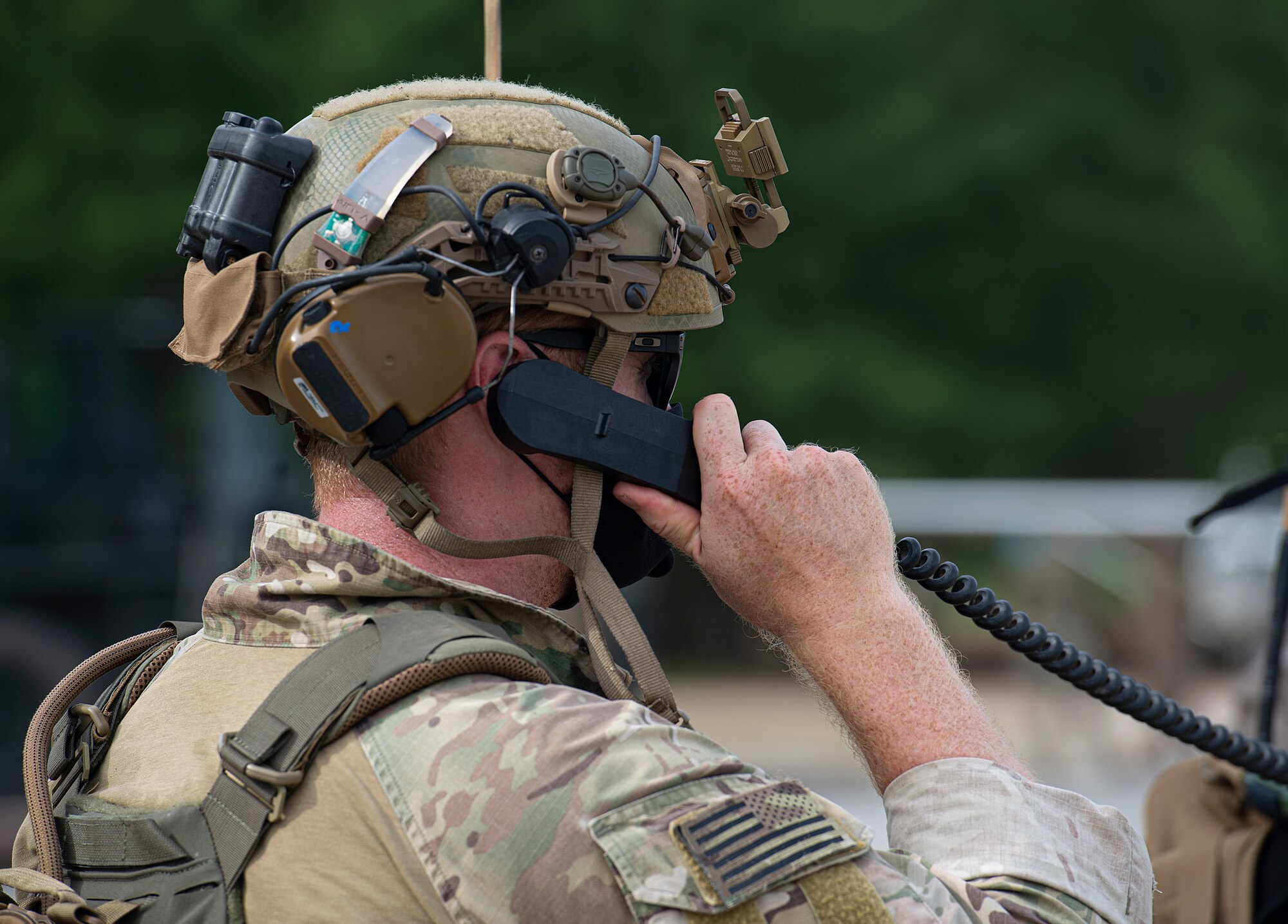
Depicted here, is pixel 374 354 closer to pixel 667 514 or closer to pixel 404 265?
pixel 404 265

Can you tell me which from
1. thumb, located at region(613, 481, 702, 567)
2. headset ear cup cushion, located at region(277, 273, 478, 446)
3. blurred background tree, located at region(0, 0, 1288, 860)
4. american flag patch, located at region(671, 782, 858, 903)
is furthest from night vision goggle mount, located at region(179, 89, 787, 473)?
blurred background tree, located at region(0, 0, 1288, 860)

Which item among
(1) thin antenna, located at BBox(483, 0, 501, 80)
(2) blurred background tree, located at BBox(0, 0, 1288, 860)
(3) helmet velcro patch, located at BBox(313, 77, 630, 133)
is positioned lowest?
(2) blurred background tree, located at BBox(0, 0, 1288, 860)

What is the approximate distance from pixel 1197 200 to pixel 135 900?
14.9 m

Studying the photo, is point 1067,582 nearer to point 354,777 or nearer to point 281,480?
point 281,480

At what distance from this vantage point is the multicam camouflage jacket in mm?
1615

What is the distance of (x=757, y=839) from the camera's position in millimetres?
1646

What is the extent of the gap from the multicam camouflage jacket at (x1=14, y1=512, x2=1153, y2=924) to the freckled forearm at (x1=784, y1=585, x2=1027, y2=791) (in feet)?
0.18

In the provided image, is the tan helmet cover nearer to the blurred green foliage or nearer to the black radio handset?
the black radio handset

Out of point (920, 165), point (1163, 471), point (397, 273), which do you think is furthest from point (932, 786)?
point (1163, 471)

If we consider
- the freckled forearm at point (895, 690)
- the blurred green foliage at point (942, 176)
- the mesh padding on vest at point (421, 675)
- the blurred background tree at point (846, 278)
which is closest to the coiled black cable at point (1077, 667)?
the freckled forearm at point (895, 690)

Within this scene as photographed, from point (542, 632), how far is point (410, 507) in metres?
0.28

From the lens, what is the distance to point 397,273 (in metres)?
1.94

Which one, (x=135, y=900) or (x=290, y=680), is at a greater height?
(x=290, y=680)

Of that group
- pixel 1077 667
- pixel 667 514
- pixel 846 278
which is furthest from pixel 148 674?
pixel 846 278
